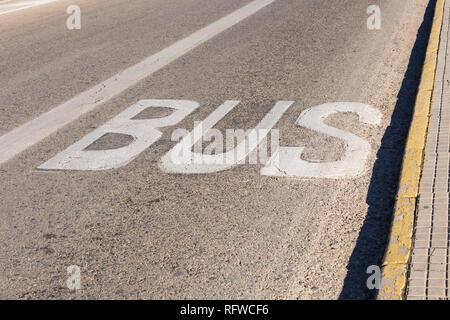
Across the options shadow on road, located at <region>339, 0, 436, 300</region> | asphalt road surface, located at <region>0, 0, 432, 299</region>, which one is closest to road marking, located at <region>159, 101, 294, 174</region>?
asphalt road surface, located at <region>0, 0, 432, 299</region>

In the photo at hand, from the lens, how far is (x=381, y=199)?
13.3ft

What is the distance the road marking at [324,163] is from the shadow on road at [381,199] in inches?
6.0

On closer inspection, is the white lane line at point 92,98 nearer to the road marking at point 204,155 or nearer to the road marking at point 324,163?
the road marking at point 204,155

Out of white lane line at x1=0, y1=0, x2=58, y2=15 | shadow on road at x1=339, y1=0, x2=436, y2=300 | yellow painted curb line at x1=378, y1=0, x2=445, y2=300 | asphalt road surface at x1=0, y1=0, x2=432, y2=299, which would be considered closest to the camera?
yellow painted curb line at x1=378, y1=0, x2=445, y2=300

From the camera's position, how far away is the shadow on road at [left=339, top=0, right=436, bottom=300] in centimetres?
323

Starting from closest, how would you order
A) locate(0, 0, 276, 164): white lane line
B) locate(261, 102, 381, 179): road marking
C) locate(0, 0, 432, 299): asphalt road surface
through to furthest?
locate(0, 0, 432, 299): asphalt road surface < locate(261, 102, 381, 179): road marking < locate(0, 0, 276, 164): white lane line

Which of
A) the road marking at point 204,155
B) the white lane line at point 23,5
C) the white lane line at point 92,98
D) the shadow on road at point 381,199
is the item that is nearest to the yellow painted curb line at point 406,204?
the shadow on road at point 381,199

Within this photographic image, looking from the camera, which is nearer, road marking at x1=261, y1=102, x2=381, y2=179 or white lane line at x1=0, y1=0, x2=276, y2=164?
road marking at x1=261, y1=102, x2=381, y2=179

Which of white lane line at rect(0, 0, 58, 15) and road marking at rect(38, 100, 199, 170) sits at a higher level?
white lane line at rect(0, 0, 58, 15)

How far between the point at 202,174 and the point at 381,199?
1350mm

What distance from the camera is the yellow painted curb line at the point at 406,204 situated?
3.08m

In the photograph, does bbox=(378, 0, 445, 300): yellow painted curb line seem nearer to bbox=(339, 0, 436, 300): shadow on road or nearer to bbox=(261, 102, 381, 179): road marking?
bbox=(339, 0, 436, 300): shadow on road

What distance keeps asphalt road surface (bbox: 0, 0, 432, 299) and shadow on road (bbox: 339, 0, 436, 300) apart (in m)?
0.01

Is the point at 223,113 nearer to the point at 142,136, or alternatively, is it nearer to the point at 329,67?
the point at 142,136
